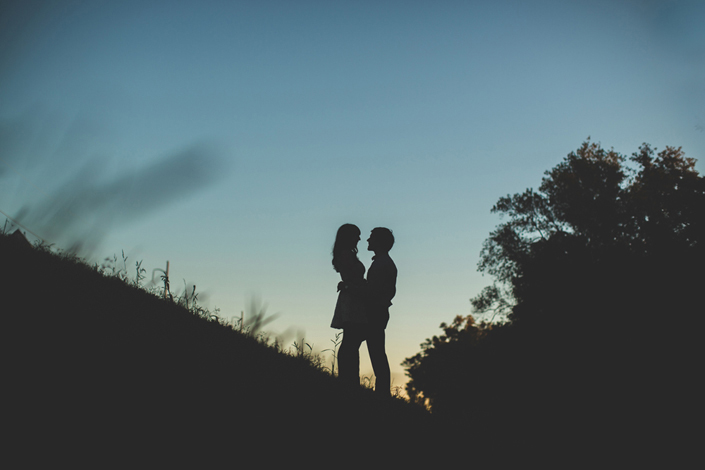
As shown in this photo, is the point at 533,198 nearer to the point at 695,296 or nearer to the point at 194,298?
the point at 695,296

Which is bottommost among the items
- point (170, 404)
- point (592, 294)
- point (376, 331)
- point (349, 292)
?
point (170, 404)

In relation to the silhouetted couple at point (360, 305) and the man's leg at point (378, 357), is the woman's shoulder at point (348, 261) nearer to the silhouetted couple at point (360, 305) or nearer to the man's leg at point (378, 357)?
the silhouetted couple at point (360, 305)

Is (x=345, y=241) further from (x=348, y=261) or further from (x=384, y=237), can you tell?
(x=384, y=237)

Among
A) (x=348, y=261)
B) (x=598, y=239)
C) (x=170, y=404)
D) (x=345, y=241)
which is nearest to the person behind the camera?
(x=170, y=404)

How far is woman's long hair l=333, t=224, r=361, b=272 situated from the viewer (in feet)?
16.2

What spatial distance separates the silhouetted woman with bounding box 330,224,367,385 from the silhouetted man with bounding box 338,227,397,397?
0.4 inches

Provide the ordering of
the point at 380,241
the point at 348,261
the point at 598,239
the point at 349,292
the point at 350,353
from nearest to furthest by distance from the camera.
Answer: the point at 350,353, the point at 349,292, the point at 348,261, the point at 380,241, the point at 598,239

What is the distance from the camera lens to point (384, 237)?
5.21 metres

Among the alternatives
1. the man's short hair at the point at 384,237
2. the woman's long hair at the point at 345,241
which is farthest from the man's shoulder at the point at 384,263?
the woman's long hair at the point at 345,241

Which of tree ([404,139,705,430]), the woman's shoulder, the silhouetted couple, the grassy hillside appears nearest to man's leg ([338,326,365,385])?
the silhouetted couple

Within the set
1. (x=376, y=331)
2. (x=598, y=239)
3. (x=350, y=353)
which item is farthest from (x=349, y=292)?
(x=598, y=239)

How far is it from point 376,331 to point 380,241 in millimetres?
1143

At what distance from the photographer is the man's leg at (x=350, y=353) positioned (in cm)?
444

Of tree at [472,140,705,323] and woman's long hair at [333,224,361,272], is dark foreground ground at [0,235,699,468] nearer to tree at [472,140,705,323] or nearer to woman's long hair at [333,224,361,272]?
woman's long hair at [333,224,361,272]
